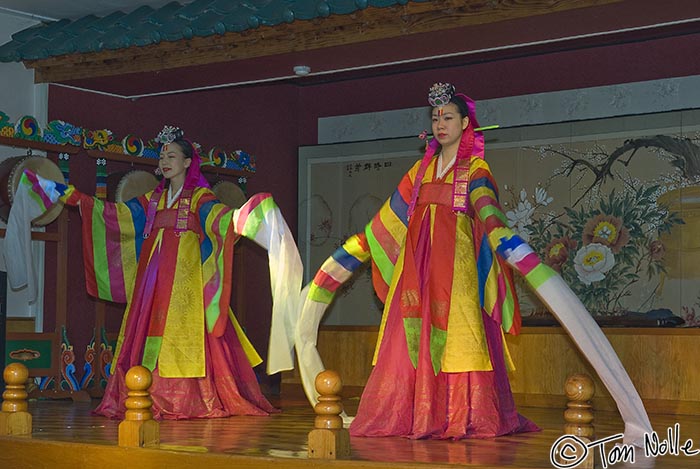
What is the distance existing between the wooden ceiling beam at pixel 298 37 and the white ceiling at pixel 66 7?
12.2 inches

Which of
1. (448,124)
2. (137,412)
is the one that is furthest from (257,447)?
(448,124)

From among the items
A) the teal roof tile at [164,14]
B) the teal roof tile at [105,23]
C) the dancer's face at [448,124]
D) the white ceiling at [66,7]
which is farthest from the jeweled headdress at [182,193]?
the dancer's face at [448,124]

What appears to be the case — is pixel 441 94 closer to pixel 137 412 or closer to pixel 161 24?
pixel 137 412

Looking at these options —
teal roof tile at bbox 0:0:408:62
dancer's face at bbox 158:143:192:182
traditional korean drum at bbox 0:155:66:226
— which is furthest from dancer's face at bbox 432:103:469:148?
traditional korean drum at bbox 0:155:66:226

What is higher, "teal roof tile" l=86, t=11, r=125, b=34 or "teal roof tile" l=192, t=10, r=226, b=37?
"teal roof tile" l=86, t=11, r=125, b=34

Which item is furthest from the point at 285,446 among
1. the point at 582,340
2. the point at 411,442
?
the point at 582,340

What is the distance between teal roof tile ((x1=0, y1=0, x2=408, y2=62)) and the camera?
5945 millimetres

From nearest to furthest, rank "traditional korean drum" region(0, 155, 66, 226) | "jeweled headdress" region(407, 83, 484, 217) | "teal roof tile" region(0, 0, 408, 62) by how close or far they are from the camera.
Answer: "jeweled headdress" region(407, 83, 484, 217)
"teal roof tile" region(0, 0, 408, 62)
"traditional korean drum" region(0, 155, 66, 226)

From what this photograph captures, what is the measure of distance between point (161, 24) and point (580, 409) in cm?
387

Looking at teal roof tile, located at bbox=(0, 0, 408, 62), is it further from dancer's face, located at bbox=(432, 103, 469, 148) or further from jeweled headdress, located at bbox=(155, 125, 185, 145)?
dancer's face, located at bbox=(432, 103, 469, 148)

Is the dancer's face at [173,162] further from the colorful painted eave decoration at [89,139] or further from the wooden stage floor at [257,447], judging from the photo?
the colorful painted eave decoration at [89,139]

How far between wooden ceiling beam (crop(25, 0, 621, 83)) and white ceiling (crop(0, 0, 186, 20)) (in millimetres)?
310

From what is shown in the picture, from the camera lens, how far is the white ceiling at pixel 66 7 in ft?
23.2

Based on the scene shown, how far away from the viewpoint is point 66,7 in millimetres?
7184
